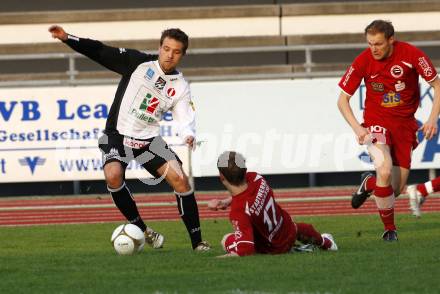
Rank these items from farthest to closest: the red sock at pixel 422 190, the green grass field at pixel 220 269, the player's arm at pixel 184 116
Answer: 1. the red sock at pixel 422 190
2. the player's arm at pixel 184 116
3. the green grass field at pixel 220 269

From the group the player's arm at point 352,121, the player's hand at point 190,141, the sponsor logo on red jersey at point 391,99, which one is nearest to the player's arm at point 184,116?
the player's hand at point 190,141

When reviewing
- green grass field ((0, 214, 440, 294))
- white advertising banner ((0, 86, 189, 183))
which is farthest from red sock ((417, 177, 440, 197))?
white advertising banner ((0, 86, 189, 183))

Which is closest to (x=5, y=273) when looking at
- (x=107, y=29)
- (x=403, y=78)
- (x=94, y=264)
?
(x=94, y=264)

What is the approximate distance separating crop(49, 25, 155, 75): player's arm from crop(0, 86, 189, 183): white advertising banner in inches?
288

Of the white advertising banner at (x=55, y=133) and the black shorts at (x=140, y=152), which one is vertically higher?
the black shorts at (x=140, y=152)

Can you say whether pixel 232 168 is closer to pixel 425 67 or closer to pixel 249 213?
pixel 249 213

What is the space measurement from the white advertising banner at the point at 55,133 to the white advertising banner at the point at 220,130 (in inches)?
0.6

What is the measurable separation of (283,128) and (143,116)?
7.65 meters

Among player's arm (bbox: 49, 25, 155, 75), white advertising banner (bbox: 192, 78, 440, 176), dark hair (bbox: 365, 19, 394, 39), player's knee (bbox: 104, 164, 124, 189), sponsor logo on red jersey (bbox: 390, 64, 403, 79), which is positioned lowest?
white advertising banner (bbox: 192, 78, 440, 176)

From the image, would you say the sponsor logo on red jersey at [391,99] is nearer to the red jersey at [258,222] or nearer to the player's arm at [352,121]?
the player's arm at [352,121]

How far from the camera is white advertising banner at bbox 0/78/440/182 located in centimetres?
1817

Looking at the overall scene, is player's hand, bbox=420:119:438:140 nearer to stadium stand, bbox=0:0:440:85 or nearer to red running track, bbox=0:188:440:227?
red running track, bbox=0:188:440:227

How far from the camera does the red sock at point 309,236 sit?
981 cm

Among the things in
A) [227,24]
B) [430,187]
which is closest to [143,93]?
[430,187]
